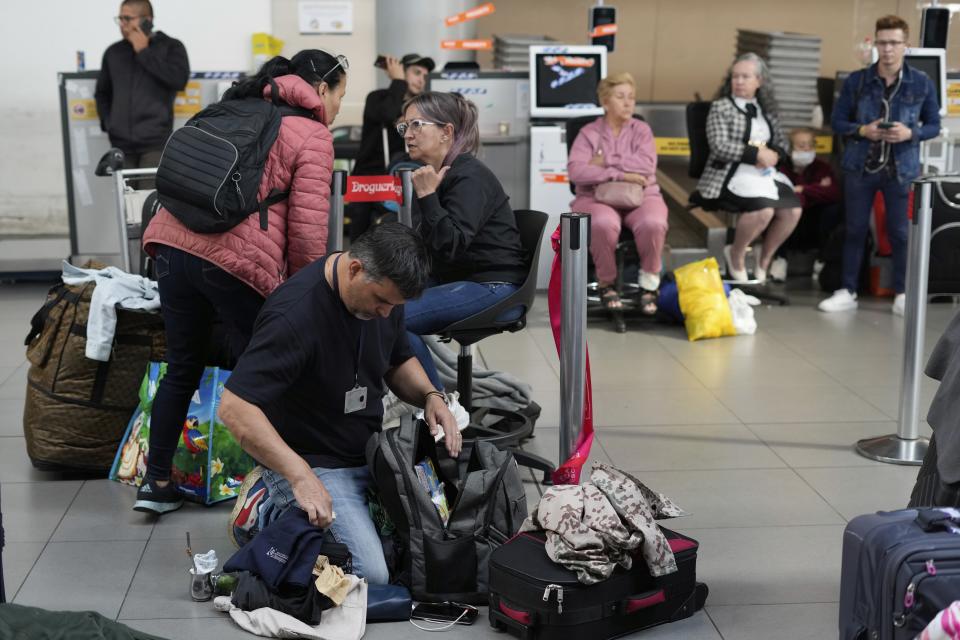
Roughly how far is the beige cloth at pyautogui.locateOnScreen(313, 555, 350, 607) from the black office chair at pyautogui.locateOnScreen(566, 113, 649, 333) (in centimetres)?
359

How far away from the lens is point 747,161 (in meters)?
6.84

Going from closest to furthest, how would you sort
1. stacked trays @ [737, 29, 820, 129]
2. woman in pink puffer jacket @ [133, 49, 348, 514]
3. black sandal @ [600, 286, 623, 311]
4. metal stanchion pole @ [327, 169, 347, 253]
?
woman in pink puffer jacket @ [133, 49, 348, 514], metal stanchion pole @ [327, 169, 347, 253], black sandal @ [600, 286, 623, 311], stacked trays @ [737, 29, 820, 129]

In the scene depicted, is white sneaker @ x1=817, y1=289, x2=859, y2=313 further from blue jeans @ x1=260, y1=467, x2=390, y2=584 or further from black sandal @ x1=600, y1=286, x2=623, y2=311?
blue jeans @ x1=260, y1=467, x2=390, y2=584

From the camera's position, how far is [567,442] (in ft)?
11.2

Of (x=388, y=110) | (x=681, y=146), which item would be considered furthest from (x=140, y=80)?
(x=681, y=146)

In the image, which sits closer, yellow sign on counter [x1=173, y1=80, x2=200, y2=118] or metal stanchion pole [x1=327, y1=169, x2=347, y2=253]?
metal stanchion pole [x1=327, y1=169, x2=347, y2=253]

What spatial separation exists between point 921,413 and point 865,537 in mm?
2582

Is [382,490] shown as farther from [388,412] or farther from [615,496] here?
→ [388,412]

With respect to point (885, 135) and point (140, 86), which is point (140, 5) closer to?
point (140, 86)

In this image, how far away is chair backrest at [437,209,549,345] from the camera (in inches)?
148

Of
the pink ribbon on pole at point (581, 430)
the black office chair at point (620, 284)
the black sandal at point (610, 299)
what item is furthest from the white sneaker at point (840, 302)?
the pink ribbon on pole at point (581, 430)

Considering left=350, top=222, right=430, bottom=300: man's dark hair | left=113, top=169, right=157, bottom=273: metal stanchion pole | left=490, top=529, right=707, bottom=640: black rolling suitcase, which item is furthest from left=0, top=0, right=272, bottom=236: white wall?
left=490, top=529, right=707, bottom=640: black rolling suitcase

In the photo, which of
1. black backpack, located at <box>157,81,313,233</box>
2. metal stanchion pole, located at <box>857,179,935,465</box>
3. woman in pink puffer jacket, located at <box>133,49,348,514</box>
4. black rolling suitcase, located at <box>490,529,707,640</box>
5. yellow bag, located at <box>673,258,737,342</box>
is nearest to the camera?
black rolling suitcase, located at <box>490,529,707,640</box>

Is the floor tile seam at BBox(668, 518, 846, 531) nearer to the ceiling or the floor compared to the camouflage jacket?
nearer to the floor
